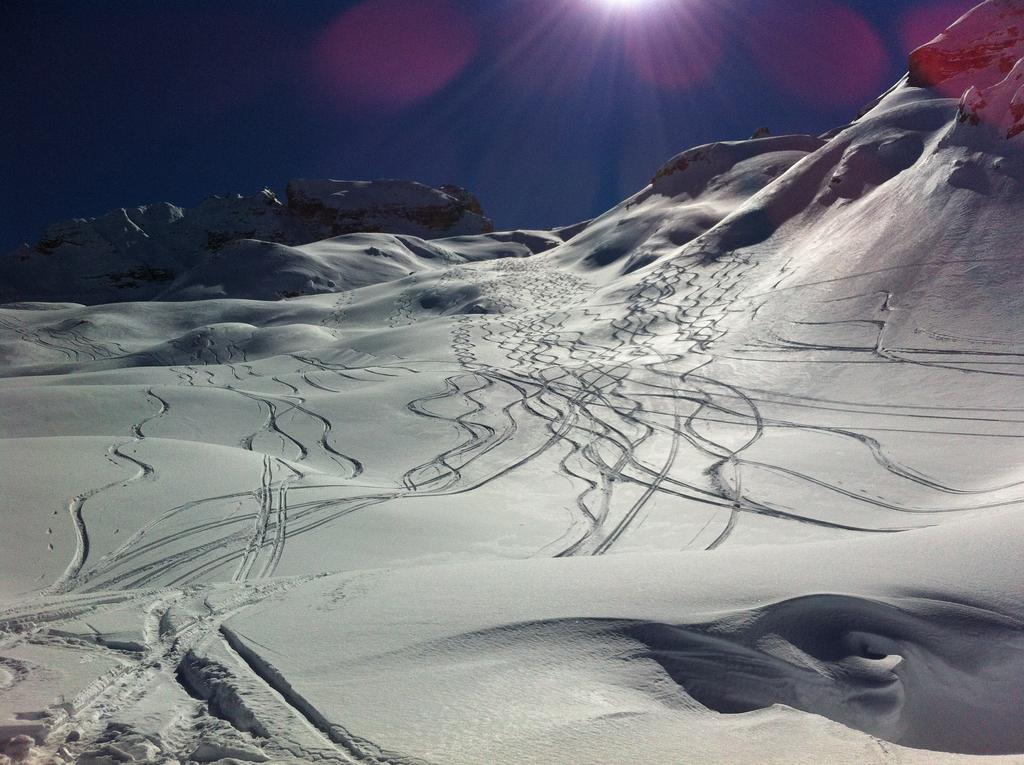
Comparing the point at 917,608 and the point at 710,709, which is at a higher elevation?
the point at 917,608

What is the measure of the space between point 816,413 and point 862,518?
17.0 ft

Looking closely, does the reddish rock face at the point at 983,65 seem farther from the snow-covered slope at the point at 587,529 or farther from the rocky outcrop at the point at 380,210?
the rocky outcrop at the point at 380,210

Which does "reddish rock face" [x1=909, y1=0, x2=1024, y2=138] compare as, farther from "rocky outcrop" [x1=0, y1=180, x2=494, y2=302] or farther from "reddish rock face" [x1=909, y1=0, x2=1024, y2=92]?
"rocky outcrop" [x1=0, y1=180, x2=494, y2=302]

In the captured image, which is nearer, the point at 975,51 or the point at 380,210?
the point at 975,51

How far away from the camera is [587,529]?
26.2 feet

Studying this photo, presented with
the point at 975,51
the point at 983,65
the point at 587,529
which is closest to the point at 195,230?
the point at 975,51

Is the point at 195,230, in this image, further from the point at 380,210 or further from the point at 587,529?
the point at 587,529

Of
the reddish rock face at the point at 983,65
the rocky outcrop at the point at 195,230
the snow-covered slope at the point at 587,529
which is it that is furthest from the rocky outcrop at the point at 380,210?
the snow-covered slope at the point at 587,529

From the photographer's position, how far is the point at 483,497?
30.7 ft

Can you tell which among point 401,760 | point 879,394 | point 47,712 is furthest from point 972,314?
point 47,712

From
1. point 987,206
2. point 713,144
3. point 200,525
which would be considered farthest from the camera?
point 713,144

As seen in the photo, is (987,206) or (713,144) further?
(713,144)

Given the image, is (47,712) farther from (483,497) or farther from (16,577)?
(483,497)

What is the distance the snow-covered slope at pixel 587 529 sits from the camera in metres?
3.06
